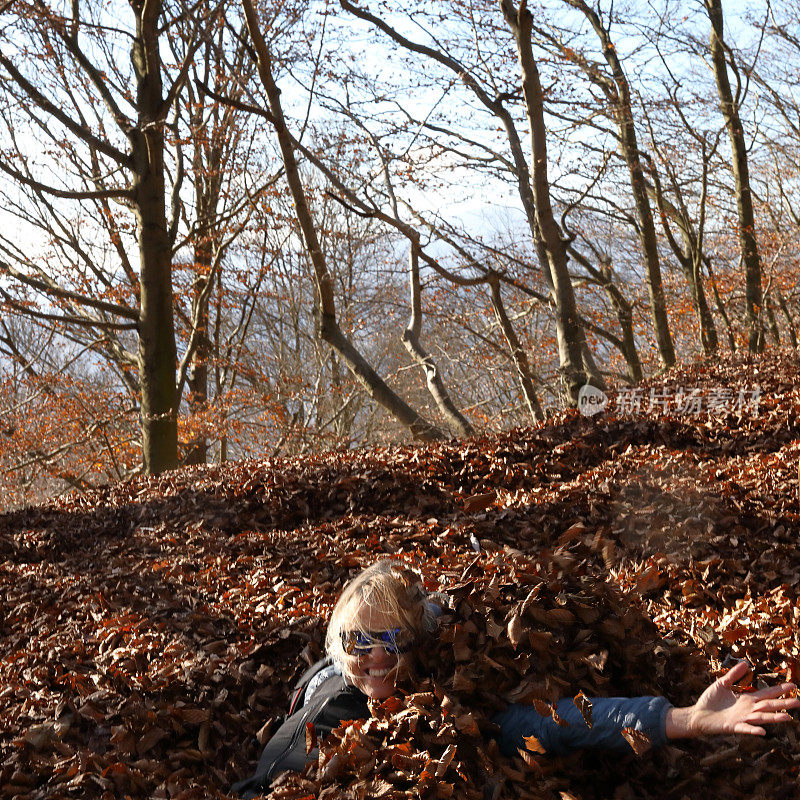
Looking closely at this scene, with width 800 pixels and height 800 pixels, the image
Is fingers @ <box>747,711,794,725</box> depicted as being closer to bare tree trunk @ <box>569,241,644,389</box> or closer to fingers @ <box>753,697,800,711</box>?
fingers @ <box>753,697,800,711</box>

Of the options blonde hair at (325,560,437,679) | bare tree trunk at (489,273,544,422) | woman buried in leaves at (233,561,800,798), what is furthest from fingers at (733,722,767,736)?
bare tree trunk at (489,273,544,422)

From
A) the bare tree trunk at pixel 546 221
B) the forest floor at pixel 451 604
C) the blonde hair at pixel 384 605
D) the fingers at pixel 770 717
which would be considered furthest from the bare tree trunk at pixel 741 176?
the fingers at pixel 770 717

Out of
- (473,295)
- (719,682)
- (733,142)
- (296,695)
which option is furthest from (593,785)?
(473,295)

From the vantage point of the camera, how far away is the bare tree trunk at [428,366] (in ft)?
34.6

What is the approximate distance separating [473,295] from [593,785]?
1881 cm

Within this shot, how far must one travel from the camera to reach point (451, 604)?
2838 mm

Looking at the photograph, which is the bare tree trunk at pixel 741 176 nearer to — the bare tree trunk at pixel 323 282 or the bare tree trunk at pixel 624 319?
the bare tree trunk at pixel 624 319

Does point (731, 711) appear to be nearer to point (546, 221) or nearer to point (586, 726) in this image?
point (586, 726)

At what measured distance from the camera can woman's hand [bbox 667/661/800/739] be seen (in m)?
1.96

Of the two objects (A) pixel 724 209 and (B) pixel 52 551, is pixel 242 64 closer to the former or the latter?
(B) pixel 52 551

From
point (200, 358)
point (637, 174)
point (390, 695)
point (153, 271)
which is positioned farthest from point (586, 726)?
point (200, 358)

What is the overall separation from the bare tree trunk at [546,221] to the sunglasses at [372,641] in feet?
21.5

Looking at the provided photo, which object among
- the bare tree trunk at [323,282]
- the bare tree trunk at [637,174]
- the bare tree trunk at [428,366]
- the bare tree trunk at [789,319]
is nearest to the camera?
the bare tree trunk at [323,282]

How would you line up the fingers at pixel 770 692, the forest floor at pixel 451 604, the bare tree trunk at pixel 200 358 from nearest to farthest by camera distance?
the fingers at pixel 770 692, the forest floor at pixel 451 604, the bare tree trunk at pixel 200 358
